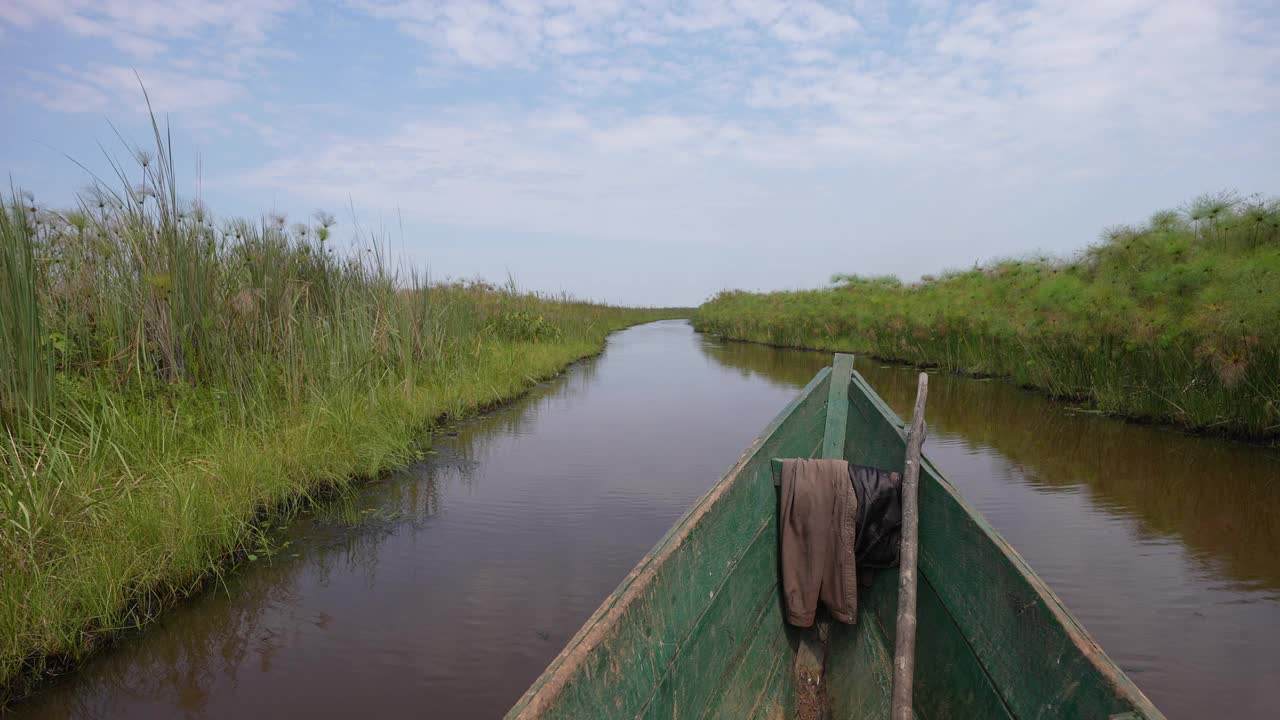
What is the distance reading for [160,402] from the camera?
14.3 feet

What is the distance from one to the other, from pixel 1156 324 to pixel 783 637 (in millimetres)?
7229

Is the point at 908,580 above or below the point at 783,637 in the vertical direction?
above

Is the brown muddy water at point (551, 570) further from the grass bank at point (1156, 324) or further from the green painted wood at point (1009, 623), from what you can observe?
the green painted wood at point (1009, 623)

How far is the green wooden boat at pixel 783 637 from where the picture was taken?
1.44 meters

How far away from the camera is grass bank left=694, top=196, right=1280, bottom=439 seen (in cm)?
632

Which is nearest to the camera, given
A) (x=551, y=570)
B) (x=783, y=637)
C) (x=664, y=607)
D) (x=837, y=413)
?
(x=664, y=607)

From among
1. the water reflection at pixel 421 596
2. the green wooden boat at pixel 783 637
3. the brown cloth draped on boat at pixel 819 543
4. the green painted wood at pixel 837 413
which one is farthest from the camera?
the green painted wood at pixel 837 413

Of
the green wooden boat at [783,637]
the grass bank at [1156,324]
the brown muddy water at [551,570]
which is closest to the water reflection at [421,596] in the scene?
the brown muddy water at [551,570]

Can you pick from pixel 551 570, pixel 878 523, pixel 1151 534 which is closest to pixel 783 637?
pixel 878 523

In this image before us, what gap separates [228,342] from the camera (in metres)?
4.85

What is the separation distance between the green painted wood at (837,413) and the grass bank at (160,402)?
A: 3286mm

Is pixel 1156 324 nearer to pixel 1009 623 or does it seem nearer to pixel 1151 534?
pixel 1151 534

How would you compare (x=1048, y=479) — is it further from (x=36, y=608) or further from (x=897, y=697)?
(x=36, y=608)

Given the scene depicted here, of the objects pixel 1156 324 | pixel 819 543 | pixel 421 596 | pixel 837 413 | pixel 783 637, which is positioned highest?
pixel 1156 324
